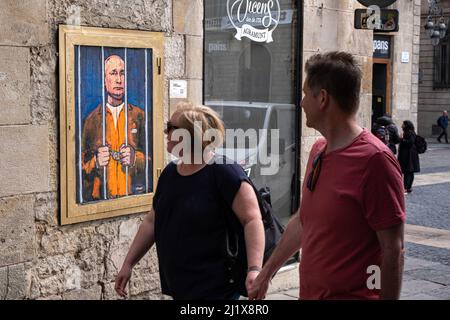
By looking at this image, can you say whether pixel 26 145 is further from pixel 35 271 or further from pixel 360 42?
pixel 360 42

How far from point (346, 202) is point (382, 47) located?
2319 centimetres

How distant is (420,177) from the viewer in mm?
17359

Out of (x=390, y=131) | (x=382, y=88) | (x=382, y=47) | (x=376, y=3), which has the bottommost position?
(x=390, y=131)

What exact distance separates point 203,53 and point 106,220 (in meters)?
1.72

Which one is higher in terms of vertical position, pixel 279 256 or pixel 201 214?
pixel 201 214

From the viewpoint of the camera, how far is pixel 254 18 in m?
7.05

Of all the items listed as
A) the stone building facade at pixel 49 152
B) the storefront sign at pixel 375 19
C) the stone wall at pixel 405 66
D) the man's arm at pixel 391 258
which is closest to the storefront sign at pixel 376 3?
the storefront sign at pixel 375 19

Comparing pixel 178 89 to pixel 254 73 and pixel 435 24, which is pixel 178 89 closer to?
pixel 254 73

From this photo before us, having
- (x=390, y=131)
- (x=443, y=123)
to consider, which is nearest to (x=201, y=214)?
(x=390, y=131)

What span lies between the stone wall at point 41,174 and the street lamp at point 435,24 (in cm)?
2445

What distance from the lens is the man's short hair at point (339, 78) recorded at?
3029mm

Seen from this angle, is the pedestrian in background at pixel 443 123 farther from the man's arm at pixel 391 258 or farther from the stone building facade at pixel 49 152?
the man's arm at pixel 391 258

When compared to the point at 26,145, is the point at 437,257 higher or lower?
lower
